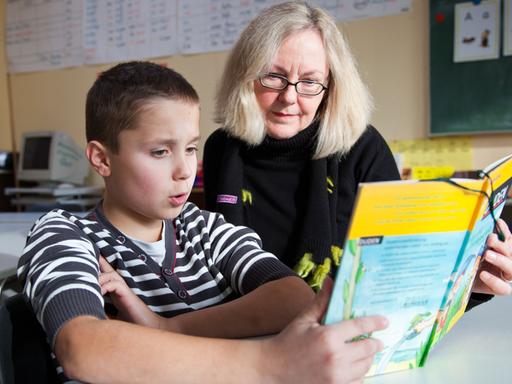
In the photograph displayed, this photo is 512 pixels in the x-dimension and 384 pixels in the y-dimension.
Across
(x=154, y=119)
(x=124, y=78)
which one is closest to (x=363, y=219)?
(x=154, y=119)

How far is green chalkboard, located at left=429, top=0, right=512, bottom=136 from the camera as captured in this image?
2686 millimetres

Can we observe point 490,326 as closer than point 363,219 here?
No

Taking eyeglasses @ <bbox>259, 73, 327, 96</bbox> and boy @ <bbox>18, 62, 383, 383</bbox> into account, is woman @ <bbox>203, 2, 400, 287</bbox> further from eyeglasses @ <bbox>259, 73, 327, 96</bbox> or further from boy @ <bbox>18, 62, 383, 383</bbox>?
boy @ <bbox>18, 62, 383, 383</bbox>

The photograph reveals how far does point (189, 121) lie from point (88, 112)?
217 mm

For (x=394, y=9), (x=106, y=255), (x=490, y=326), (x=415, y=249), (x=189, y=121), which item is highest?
(x=394, y=9)

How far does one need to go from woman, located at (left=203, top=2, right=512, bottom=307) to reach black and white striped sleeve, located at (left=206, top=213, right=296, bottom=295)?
36 cm

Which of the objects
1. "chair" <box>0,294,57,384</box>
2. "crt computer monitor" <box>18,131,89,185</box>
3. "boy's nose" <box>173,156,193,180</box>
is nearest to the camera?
"chair" <box>0,294,57,384</box>

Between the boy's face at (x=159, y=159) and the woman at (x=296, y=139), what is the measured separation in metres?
0.55

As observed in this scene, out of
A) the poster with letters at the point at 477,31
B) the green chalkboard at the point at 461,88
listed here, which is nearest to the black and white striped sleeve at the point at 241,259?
the green chalkboard at the point at 461,88

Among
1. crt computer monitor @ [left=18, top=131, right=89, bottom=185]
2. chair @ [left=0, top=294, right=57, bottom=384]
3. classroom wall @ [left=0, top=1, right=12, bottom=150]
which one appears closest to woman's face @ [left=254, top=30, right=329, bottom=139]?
chair @ [left=0, top=294, right=57, bottom=384]

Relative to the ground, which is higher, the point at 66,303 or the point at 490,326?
the point at 66,303

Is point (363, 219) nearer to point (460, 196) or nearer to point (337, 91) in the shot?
point (460, 196)

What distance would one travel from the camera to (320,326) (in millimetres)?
505

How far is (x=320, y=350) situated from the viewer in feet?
1.62
